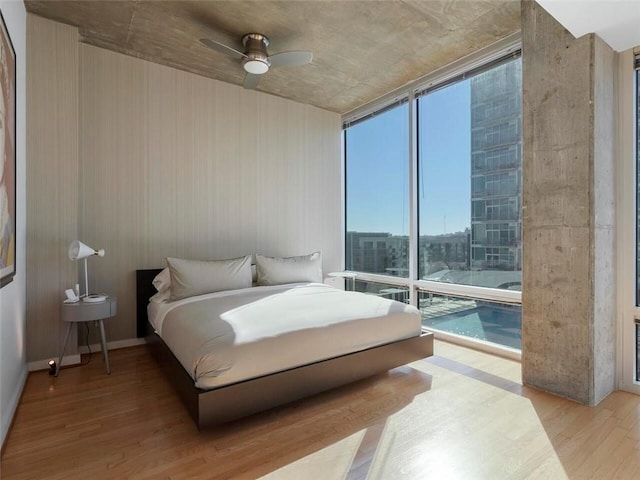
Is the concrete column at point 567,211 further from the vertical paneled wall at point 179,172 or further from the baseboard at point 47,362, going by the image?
the baseboard at point 47,362

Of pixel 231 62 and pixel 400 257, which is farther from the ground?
pixel 231 62

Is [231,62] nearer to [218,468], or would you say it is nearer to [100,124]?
[100,124]

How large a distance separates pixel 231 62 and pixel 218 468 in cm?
365

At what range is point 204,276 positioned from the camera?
10.8 ft

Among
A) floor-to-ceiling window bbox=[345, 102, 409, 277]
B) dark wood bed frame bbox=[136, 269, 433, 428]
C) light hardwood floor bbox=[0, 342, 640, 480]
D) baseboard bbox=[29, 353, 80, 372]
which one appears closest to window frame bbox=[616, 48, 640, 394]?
light hardwood floor bbox=[0, 342, 640, 480]

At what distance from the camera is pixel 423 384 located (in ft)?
8.45

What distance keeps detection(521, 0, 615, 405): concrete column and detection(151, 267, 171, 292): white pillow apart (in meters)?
3.19

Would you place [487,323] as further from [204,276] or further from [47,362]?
[47,362]

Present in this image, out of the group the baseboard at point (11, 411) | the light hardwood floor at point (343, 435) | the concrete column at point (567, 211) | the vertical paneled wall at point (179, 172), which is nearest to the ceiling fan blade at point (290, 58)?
the vertical paneled wall at point (179, 172)

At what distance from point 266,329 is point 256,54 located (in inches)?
91.6

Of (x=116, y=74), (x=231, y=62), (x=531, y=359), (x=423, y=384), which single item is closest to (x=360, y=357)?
(x=423, y=384)

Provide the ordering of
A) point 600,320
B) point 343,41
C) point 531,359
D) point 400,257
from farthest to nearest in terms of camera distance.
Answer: point 400,257, point 343,41, point 531,359, point 600,320

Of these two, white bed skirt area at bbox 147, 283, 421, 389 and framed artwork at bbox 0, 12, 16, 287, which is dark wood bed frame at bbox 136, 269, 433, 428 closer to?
white bed skirt area at bbox 147, 283, 421, 389

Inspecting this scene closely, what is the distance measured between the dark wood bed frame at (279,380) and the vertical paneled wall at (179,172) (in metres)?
1.19
